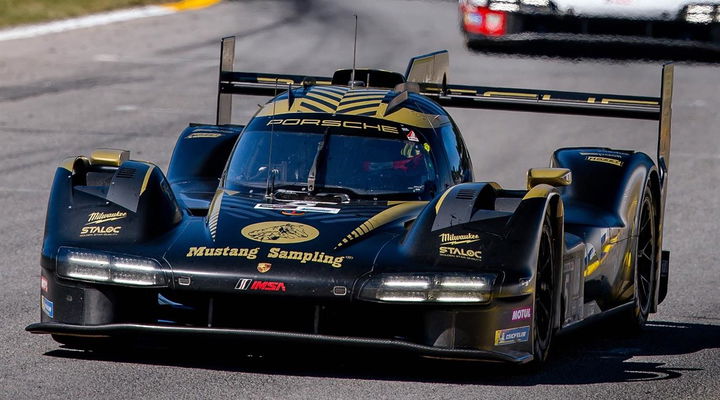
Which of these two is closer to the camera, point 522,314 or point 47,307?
point 522,314

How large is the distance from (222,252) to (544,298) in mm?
1564

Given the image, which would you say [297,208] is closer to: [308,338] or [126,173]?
[126,173]

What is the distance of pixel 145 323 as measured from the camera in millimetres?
6832

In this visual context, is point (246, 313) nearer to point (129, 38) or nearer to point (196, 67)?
point (196, 67)

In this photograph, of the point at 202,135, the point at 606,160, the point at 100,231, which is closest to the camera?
the point at 100,231

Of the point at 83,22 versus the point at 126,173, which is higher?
the point at 83,22

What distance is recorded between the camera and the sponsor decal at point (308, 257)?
6855mm

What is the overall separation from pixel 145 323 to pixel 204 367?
38 centimetres

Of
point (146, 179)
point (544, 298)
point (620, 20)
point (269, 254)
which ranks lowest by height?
point (544, 298)

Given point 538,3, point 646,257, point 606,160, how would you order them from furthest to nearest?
point 538,3, point 646,257, point 606,160

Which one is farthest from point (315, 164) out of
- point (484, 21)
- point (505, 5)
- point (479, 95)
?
point (484, 21)

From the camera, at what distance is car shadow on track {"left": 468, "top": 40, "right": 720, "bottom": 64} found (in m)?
21.0

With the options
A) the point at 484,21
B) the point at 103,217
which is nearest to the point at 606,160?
the point at 103,217

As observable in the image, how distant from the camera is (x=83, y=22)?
982 inches
